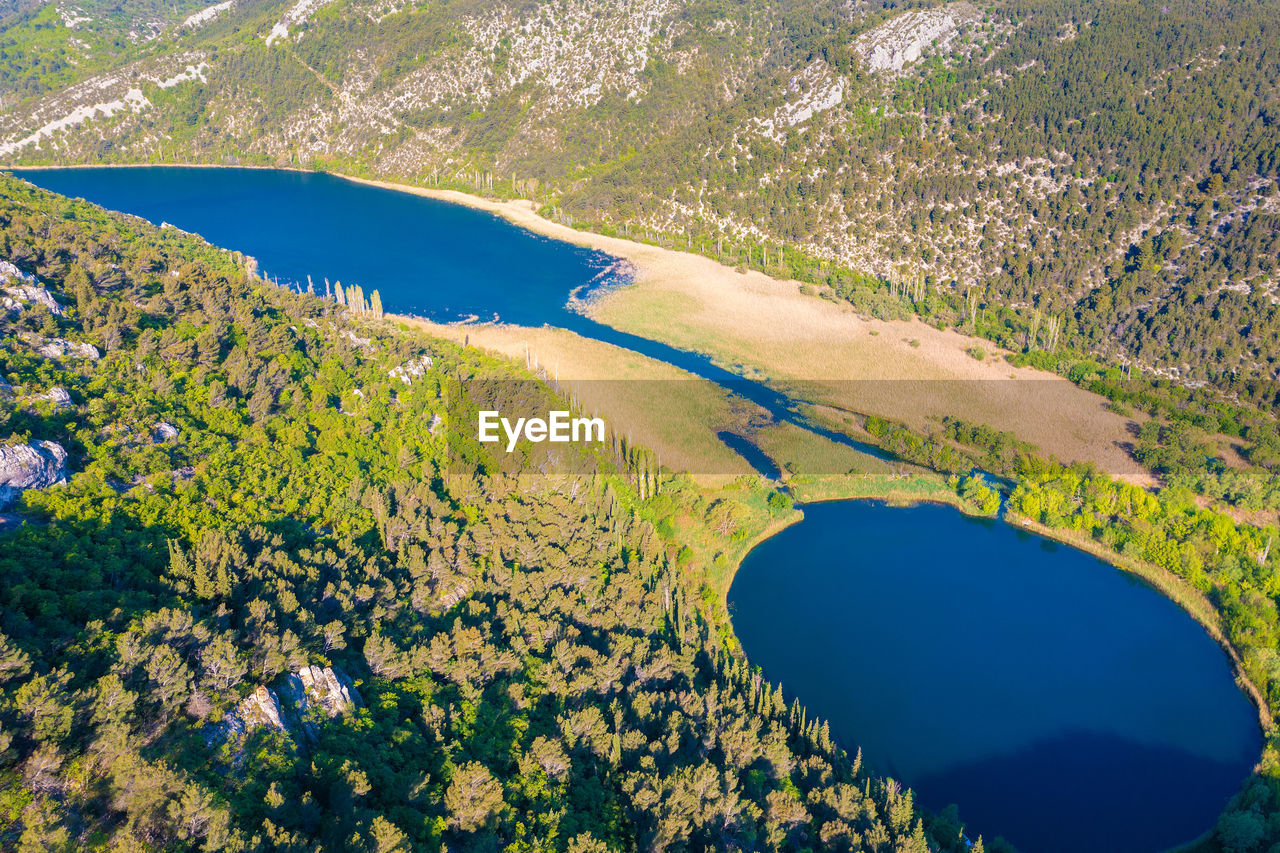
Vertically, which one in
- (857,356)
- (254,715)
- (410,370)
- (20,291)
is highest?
(20,291)

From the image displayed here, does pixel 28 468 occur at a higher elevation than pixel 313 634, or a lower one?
higher

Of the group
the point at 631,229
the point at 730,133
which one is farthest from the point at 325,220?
the point at 730,133

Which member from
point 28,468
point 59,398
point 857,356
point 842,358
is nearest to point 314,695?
point 28,468

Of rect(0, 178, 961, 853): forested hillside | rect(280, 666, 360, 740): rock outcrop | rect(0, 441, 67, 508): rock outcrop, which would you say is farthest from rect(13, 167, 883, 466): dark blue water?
rect(0, 441, 67, 508): rock outcrop

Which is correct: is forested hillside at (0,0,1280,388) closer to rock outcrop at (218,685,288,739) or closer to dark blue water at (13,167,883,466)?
dark blue water at (13,167,883,466)

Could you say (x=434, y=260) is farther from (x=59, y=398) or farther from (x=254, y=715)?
(x=254, y=715)

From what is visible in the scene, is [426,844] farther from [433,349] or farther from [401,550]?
[433,349]
